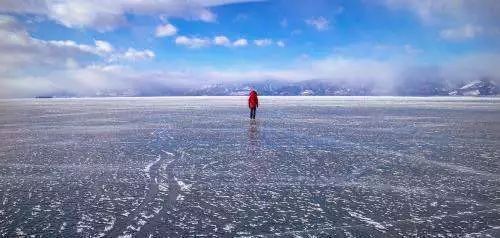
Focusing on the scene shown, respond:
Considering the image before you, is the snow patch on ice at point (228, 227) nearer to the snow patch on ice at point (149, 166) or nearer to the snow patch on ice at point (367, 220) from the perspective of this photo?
the snow patch on ice at point (367, 220)

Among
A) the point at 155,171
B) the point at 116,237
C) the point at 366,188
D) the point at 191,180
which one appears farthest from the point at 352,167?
the point at 116,237

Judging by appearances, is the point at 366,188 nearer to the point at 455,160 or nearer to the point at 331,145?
the point at 455,160

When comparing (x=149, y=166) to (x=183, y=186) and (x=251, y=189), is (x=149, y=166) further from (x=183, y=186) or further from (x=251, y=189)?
(x=251, y=189)

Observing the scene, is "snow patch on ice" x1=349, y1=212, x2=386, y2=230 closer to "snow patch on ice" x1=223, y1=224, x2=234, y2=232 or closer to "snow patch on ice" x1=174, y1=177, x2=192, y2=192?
"snow patch on ice" x1=223, y1=224, x2=234, y2=232

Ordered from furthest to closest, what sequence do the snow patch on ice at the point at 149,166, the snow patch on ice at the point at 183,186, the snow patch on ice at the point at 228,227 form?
the snow patch on ice at the point at 149,166 → the snow patch on ice at the point at 183,186 → the snow patch on ice at the point at 228,227

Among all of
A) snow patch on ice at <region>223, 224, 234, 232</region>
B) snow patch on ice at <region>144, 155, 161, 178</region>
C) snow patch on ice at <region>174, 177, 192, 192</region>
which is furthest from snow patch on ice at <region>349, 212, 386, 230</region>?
snow patch on ice at <region>144, 155, 161, 178</region>

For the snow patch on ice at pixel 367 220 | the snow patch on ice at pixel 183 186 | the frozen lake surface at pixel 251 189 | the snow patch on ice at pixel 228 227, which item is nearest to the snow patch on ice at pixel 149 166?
the frozen lake surface at pixel 251 189

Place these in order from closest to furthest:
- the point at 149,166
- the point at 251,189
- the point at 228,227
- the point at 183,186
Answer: the point at 228,227
the point at 251,189
the point at 183,186
the point at 149,166

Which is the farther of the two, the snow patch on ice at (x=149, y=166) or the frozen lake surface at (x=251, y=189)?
the snow patch on ice at (x=149, y=166)

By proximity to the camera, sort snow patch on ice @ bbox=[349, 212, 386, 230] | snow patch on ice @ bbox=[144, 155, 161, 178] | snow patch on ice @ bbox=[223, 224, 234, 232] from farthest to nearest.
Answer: snow patch on ice @ bbox=[144, 155, 161, 178], snow patch on ice @ bbox=[349, 212, 386, 230], snow patch on ice @ bbox=[223, 224, 234, 232]

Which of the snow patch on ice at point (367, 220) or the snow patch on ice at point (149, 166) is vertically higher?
the snow patch on ice at point (149, 166)

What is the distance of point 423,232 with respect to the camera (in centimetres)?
565

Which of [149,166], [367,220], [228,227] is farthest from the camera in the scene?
[149,166]

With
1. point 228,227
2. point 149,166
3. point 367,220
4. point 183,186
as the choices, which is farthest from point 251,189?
point 149,166
